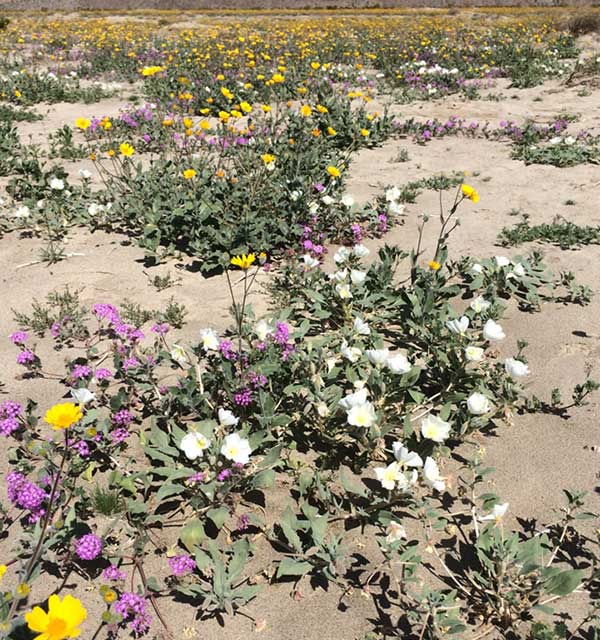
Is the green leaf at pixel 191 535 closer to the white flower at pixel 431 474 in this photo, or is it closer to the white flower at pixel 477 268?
the white flower at pixel 431 474

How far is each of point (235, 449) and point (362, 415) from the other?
684mm

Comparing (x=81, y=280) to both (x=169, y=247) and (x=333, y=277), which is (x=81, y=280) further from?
(x=333, y=277)

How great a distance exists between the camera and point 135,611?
2.08 metres

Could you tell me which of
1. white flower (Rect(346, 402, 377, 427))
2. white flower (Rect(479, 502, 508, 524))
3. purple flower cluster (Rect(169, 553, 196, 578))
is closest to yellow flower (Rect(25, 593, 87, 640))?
purple flower cluster (Rect(169, 553, 196, 578))

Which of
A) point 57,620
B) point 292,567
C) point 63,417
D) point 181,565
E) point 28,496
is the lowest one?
point 292,567

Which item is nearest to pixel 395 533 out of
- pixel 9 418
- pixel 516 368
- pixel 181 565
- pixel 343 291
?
pixel 181 565

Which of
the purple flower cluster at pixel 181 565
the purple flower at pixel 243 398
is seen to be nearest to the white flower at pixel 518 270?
the purple flower at pixel 243 398

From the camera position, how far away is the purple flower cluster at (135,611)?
2.06 metres

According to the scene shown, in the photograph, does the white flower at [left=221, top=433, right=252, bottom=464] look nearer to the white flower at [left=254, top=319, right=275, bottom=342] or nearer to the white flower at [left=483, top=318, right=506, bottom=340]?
the white flower at [left=254, top=319, right=275, bottom=342]

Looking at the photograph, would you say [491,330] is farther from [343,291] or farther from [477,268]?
[477,268]

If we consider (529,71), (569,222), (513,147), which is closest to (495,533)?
(569,222)

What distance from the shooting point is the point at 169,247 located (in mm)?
4969

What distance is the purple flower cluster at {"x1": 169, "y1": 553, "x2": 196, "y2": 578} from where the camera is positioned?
220 centimetres

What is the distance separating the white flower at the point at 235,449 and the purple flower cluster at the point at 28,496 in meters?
0.86
